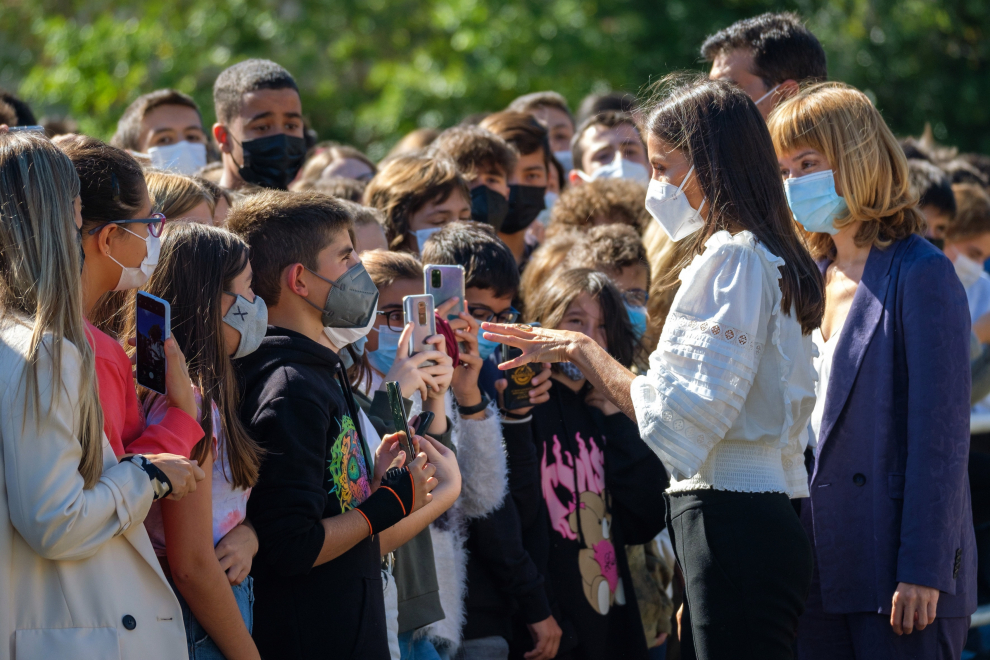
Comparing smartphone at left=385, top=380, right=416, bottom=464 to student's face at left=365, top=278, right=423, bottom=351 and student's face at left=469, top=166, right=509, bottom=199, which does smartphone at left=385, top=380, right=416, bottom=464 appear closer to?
student's face at left=365, top=278, right=423, bottom=351

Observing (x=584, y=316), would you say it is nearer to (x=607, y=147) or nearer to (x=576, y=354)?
(x=576, y=354)

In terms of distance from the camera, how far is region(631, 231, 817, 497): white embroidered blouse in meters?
2.76

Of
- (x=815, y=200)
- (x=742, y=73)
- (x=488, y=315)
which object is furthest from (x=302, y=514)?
(x=742, y=73)

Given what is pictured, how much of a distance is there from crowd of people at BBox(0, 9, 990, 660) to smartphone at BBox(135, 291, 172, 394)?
4cm

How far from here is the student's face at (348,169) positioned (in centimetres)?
666

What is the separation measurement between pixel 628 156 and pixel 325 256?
406 cm

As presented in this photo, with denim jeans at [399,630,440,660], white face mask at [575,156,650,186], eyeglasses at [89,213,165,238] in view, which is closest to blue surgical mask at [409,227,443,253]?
denim jeans at [399,630,440,660]

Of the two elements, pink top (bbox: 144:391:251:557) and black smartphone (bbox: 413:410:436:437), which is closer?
pink top (bbox: 144:391:251:557)

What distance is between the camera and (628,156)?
22.2ft

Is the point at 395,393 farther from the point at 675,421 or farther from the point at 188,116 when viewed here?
the point at 188,116

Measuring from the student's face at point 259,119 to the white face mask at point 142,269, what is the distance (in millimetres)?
2583

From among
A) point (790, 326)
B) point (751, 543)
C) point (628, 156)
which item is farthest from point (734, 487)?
point (628, 156)

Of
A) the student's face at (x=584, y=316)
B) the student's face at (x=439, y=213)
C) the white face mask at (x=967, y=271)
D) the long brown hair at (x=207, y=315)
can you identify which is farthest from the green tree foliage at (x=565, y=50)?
the long brown hair at (x=207, y=315)

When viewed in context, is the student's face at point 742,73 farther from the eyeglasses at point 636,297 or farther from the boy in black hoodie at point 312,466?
the boy in black hoodie at point 312,466
